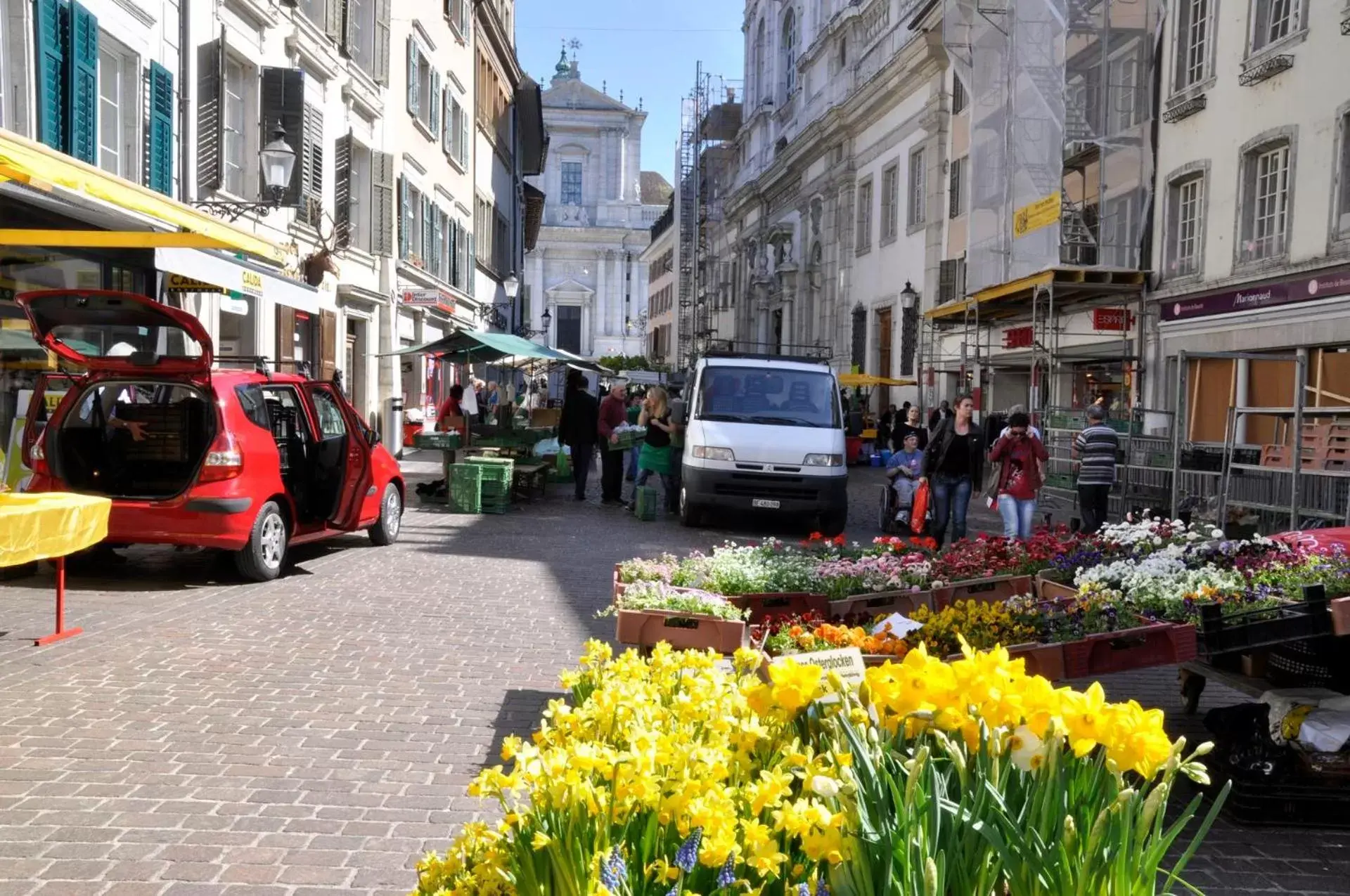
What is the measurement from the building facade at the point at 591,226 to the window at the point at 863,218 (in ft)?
159

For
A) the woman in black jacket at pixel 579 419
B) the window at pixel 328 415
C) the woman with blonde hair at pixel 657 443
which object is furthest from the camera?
the woman in black jacket at pixel 579 419

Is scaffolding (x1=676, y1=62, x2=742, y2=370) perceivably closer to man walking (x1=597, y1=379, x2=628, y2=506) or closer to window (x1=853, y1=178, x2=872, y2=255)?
window (x1=853, y1=178, x2=872, y2=255)

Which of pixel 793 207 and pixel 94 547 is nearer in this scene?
pixel 94 547

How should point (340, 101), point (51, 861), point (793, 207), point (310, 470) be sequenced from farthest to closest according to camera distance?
point (793, 207) → point (340, 101) → point (310, 470) → point (51, 861)

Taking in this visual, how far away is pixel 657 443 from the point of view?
17094 millimetres

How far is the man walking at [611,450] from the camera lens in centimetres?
1839

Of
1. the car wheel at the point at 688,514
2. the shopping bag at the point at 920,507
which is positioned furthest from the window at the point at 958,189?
the shopping bag at the point at 920,507

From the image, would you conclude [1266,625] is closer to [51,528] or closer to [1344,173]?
[51,528]

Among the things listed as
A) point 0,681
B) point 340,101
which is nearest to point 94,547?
point 0,681

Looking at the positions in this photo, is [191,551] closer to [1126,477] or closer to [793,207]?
[1126,477]

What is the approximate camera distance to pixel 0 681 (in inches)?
253

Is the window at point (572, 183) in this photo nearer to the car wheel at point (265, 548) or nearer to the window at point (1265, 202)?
the window at point (1265, 202)

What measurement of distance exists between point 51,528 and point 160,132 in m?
9.29

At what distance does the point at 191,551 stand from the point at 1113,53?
59.7ft
